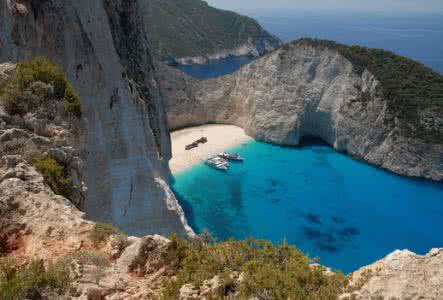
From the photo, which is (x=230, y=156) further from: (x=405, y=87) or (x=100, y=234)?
(x=100, y=234)

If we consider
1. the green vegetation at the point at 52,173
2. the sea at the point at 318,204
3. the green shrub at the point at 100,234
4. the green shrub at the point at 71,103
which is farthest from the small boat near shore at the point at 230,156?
the green shrub at the point at 100,234

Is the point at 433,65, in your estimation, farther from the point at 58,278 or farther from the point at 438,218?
the point at 58,278

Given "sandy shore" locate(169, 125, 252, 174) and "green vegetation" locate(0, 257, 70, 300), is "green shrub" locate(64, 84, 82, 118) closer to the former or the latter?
"green vegetation" locate(0, 257, 70, 300)

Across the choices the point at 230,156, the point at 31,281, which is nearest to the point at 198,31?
the point at 230,156

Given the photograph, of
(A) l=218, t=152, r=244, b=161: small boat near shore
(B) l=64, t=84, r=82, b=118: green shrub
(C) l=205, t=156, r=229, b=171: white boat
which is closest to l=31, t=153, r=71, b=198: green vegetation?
(B) l=64, t=84, r=82, b=118: green shrub

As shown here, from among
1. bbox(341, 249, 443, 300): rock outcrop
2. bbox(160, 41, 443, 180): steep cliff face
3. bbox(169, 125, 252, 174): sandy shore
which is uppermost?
bbox(341, 249, 443, 300): rock outcrop

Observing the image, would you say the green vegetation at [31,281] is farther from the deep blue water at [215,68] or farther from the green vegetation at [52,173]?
the deep blue water at [215,68]
